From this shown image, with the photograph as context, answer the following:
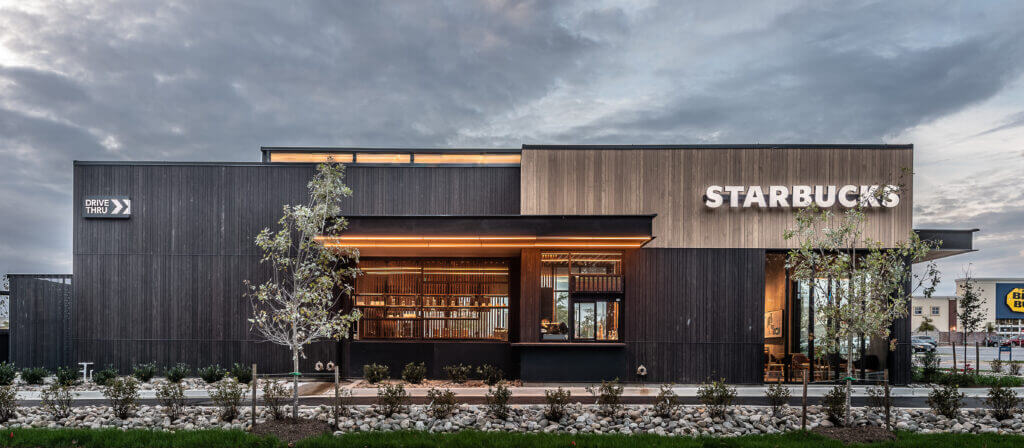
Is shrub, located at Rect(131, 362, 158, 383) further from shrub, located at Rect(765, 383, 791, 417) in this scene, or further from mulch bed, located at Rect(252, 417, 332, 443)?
shrub, located at Rect(765, 383, 791, 417)

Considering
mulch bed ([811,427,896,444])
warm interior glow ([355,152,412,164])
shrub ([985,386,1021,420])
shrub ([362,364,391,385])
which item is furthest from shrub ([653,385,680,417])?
warm interior glow ([355,152,412,164])

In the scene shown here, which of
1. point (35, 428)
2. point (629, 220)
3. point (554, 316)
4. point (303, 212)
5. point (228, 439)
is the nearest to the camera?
point (228, 439)

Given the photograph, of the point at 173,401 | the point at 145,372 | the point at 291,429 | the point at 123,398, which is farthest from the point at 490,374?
the point at 145,372

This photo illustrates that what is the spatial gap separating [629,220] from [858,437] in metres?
6.10

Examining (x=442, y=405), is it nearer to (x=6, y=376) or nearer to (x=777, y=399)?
A: (x=777, y=399)

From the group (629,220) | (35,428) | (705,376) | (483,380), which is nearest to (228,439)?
(35,428)

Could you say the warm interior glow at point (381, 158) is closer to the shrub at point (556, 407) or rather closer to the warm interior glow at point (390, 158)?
the warm interior glow at point (390, 158)

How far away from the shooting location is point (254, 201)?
15.5m

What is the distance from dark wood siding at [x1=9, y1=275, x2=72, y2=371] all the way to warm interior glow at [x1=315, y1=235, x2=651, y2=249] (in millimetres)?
8709

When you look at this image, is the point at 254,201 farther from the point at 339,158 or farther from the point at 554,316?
the point at 554,316

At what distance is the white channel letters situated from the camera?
14.6 metres

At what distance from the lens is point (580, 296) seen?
14.5 meters

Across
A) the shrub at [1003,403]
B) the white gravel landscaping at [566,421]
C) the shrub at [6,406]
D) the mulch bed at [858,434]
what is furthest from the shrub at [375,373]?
the shrub at [1003,403]

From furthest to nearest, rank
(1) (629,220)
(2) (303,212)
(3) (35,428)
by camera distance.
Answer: (1) (629,220)
(2) (303,212)
(3) (35,428)
